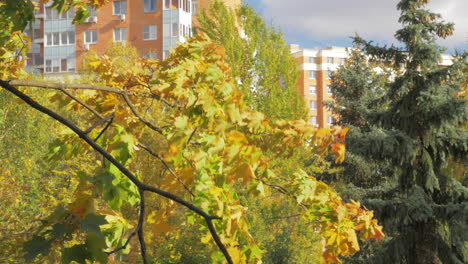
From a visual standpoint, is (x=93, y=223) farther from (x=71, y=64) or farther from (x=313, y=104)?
(x=313, y=104)

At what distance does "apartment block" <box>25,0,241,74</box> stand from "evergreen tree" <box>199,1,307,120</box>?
17.7 metres

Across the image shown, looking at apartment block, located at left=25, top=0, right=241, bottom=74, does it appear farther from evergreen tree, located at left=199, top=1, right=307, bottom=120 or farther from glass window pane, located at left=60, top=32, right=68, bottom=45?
evergreen tree, located at left=199, top=1, right=307, bottom=120

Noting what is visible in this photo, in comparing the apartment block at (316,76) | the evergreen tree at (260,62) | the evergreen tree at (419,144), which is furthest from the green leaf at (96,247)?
the apartment block at (316,76)

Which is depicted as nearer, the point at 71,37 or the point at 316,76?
the point at 71,37

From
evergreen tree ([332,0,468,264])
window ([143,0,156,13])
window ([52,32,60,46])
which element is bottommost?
evergreen tree ([332,0,468,264])

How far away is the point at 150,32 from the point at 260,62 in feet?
72.9

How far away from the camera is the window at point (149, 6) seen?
48.3 metres


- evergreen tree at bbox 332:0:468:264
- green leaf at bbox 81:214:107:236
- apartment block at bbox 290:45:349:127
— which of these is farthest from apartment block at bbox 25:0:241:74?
green leaf at bbox 81:214:107:236

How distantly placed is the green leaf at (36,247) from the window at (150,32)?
4663 cm

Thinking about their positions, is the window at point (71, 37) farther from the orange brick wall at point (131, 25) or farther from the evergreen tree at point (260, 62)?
the evergreen tree at point (260, 62)

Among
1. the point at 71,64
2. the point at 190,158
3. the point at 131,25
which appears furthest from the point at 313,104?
the point at 190,158

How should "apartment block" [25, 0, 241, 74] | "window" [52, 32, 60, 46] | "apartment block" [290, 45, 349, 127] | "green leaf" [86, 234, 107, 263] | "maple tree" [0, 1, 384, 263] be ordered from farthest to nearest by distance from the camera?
1. "apartment block" [290, 45, 349, 127]
2. "window" [52, 32, 60, 46]
3. "apartment block" [25, 0, 241, 74]
4. "maple tree" [0, 1, 384, 263]
5. "green leaf" [86, 234, 107, 263]

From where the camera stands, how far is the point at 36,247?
2307 millimetres

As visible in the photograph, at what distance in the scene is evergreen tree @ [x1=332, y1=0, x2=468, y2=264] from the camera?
15023 millimetres
